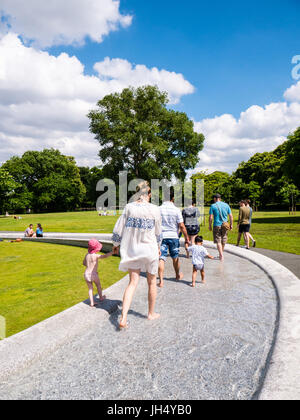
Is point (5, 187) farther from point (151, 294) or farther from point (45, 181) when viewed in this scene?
point (151, 294)

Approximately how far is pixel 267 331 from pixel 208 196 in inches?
1136

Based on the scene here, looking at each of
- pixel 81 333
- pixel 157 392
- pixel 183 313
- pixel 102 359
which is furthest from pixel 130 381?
pixel 183 313

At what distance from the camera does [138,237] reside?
4180 mm

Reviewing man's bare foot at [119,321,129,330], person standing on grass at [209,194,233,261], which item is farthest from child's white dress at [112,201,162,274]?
person standing on grass at [209,194,233,261]

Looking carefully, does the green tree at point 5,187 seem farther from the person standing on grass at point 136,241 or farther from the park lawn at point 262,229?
the person standing on grass at point 136,241

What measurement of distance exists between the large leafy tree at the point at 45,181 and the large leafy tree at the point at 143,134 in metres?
35.3

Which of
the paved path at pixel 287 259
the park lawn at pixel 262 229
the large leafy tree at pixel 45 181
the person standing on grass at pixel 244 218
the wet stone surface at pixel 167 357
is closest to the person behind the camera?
the wet stone surface at pixel 167 357

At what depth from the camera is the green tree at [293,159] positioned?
90.2 feet

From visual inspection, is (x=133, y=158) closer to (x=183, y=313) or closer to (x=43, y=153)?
(x=183, y=313)

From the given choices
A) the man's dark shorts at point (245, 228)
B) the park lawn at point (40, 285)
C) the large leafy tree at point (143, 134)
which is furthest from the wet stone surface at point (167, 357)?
the large leafy tree at point (143, 134)

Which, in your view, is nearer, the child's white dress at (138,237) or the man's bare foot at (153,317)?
the child's white dress at (138,237)

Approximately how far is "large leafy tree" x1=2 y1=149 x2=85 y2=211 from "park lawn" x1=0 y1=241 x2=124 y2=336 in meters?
55.7

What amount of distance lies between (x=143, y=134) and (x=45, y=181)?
1597 inches

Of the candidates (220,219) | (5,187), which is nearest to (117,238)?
(220,219)
